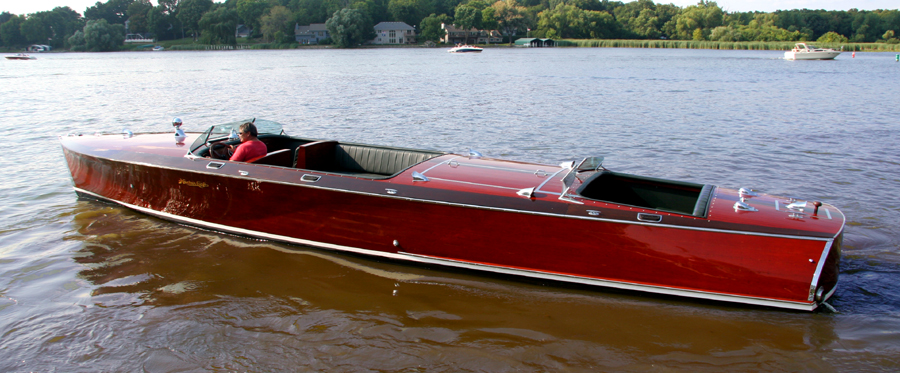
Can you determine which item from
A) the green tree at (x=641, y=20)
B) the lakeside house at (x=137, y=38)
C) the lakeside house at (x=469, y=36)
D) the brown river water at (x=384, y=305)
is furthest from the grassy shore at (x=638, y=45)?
the brown river water at (x=384, y=305)

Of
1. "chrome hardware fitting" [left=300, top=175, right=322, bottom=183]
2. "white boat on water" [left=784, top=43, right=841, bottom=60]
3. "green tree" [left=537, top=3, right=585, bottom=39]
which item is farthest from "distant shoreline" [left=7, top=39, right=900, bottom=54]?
"chrome hardware fitting" [left=300, top=175, right=322, bottom=183]

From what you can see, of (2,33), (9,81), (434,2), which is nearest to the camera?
(9,81)

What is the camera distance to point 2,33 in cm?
10138

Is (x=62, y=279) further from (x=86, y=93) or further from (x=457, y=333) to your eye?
(x=86, y=93)

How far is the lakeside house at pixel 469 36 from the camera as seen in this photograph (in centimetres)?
12156

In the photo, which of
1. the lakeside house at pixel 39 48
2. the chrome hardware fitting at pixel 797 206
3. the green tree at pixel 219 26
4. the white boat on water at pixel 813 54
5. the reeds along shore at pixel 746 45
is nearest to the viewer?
the chrome hardware fitting at pixel 797 206

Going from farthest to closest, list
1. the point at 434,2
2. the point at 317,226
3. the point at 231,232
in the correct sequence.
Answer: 1. the point at 434,2
2. the point at 231,232
3. the point at 317,226

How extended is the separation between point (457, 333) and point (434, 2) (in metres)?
140

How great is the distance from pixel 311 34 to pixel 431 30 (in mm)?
25755

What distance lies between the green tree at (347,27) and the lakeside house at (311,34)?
15999mm

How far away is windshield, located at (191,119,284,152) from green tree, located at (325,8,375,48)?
93769mm

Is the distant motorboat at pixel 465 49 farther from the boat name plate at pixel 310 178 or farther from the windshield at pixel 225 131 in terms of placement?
the boat name plate at pixel 310 178

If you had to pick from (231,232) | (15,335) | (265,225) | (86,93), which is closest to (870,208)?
(265,225)

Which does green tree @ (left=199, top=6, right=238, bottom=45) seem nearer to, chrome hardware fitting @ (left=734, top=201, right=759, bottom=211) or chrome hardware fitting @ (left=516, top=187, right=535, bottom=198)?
chrome hardware fitting @ (left=516, top=187, right=535, bottom=198)
